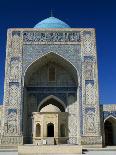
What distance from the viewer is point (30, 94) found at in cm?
1389

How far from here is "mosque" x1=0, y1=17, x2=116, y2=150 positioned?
12406 mm

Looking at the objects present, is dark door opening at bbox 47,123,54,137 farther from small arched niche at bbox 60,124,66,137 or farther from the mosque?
small arched niche at bbox 60,124,66,137

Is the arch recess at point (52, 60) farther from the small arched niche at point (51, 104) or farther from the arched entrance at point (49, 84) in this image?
the small arched niche at point (51, 104)

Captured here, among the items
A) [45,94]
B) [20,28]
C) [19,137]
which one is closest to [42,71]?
[45,94]

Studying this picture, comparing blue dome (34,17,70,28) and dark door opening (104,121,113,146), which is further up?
blue dome (34,17,70,28)

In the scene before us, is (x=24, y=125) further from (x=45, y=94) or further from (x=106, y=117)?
(x=106, y=117)

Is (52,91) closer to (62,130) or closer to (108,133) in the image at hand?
(62,130)

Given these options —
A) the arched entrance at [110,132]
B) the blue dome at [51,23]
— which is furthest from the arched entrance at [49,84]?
the arched entrance at [110,132]

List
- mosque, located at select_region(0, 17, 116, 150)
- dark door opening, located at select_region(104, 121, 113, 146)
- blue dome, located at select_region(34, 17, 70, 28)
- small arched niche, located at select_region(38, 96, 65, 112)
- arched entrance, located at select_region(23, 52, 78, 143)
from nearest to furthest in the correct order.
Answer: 1. mosque, located at select_region(0, 17, 116, 150)
2. arched entrance, located at select_region(23, 52, 78, 143)
3. small arched niche, located at select_region(38, 96, 65, 112)
4. dark door opening, located at select_region(104, 121, 113, 146)
5. blue dome, located at select_region(34, 17, 70, 28)

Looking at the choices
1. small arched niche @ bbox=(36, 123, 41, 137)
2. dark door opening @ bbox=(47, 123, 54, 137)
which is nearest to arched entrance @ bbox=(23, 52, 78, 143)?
small arched niche @ bbox=(36, 123, 41, 137)

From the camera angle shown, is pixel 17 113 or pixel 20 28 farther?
pixel 20 28

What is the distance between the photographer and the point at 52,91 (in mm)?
13891

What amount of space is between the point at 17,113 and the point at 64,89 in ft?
8.74

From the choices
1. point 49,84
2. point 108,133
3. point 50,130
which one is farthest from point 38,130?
point 108,133
